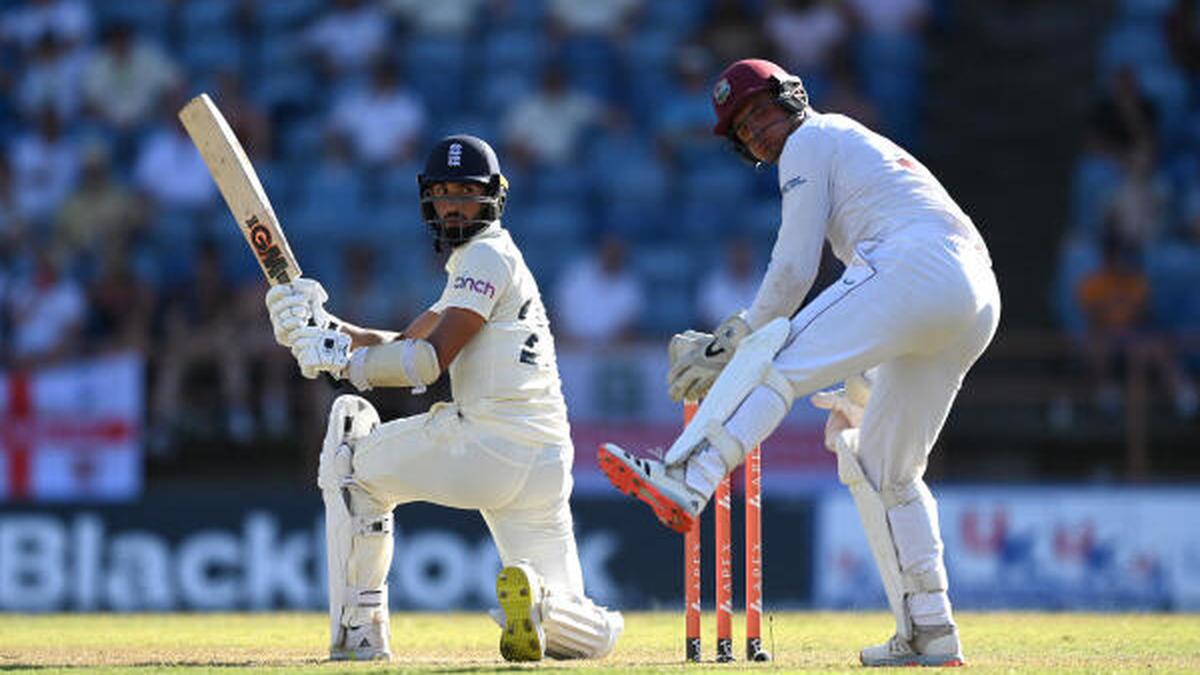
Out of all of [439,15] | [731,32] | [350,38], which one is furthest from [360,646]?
[439,15]

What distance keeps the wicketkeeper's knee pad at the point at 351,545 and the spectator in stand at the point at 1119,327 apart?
24.6ft

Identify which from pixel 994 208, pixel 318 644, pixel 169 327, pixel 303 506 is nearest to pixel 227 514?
pixel 303 506

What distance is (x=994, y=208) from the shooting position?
17484 mm

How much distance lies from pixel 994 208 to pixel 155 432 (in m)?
6.62

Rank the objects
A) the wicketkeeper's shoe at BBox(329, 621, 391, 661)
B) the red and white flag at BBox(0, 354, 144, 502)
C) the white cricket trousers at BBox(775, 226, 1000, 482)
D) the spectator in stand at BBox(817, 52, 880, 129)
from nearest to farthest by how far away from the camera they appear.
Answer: the white cricket trousers at BBox(775, 226, 1000, 482) < the wicketkeeper's shoe at BBox(329, 621, 391, 661) < the red and white flag at BBox(0, 354, 144, 502) < the spectator in stand at BBox(817, 52, 880, 129)

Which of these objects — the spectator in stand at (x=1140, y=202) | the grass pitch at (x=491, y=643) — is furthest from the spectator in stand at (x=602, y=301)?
the grass pitch at (x=491, y=643)

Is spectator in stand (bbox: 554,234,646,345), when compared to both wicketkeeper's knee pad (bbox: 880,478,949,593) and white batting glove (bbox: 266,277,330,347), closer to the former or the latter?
white batting glove (bbox: 266,277,330,347)

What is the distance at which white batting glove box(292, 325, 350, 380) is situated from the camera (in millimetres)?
7961

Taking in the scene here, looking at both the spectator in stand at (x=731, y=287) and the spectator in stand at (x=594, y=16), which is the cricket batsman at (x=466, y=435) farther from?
the spectator in stand at (x=594, y=16)

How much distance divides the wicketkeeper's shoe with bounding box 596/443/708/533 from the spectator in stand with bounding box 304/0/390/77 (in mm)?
11151

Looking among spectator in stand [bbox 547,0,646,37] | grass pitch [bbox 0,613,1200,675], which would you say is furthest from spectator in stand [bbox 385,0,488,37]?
grass pitch [bbox 0,613,1200,675]

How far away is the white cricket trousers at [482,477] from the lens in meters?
8.08

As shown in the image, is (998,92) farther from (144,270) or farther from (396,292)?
(144,270)

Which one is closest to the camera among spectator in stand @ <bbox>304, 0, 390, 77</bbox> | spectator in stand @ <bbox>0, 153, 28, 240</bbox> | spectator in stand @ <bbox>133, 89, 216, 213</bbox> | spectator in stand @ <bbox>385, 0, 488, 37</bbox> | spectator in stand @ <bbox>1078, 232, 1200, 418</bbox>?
spectator in stand @ <bbox>1078, 232, 1200, 418</bbox>
